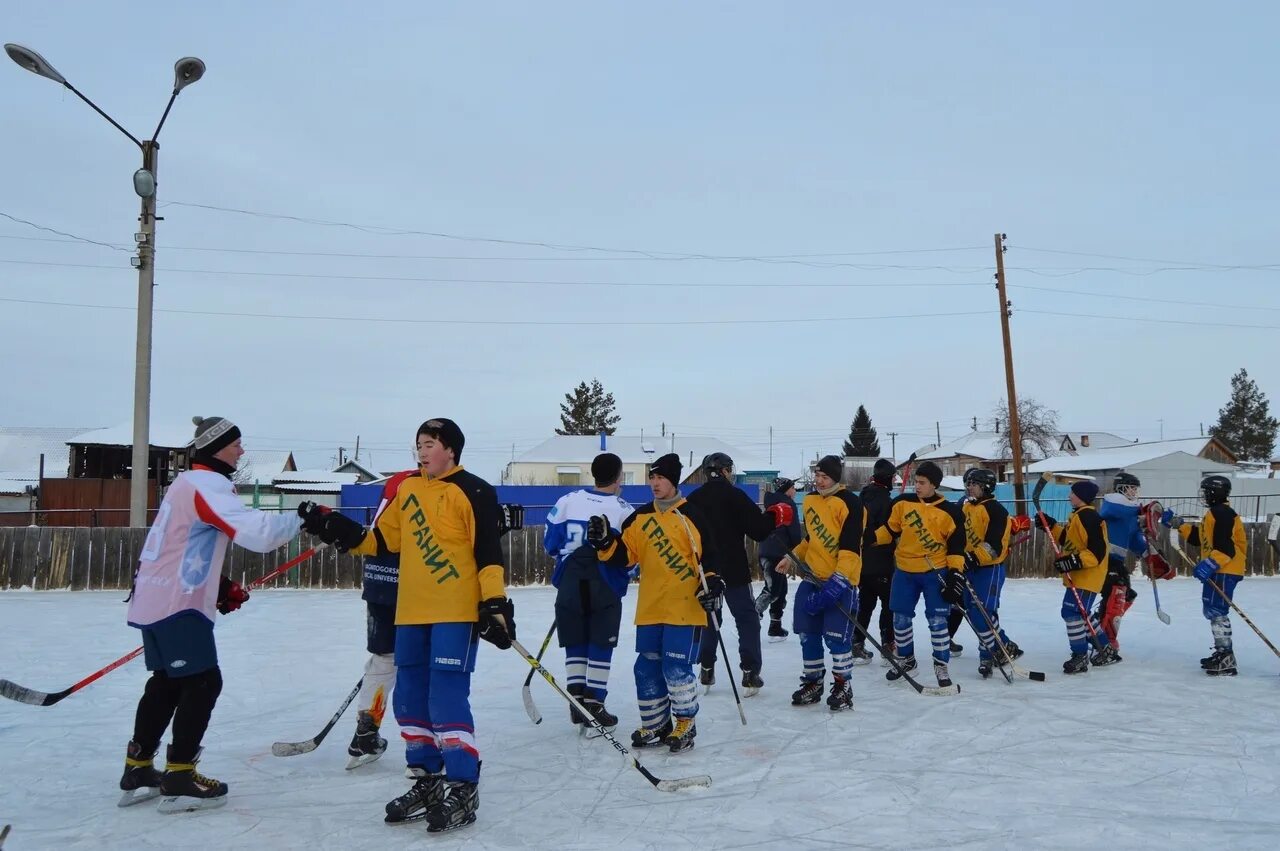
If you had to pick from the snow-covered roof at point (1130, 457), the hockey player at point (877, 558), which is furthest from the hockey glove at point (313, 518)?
the snow-covered roof at point (1130, 457)

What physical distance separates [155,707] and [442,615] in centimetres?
156

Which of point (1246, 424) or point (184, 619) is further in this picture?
point (1246, 424)

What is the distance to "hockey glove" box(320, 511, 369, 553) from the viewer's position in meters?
4.27

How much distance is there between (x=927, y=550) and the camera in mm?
7156

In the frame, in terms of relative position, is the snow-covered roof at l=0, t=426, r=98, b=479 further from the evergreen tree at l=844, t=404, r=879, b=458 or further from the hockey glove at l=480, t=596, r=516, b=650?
the evergreen tree at l=844, t=404, r=879, b=458

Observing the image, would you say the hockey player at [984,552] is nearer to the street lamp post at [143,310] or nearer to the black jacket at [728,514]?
the black jacket at [728,514]

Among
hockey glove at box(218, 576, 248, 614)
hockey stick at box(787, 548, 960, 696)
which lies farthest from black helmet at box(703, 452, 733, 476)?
hockey glove at box(218, 576, 248, 614)

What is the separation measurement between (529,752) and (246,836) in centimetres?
182

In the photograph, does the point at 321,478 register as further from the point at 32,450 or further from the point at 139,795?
the point at 139,795

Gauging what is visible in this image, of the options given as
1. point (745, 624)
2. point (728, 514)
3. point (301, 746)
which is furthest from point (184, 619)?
point (745, 624)

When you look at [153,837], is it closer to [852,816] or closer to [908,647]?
[852,816]

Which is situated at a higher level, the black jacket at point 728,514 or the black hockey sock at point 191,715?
the black jacket at point 728,514

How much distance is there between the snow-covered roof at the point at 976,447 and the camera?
219ft

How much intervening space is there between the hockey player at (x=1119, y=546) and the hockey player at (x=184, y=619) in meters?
7.28
